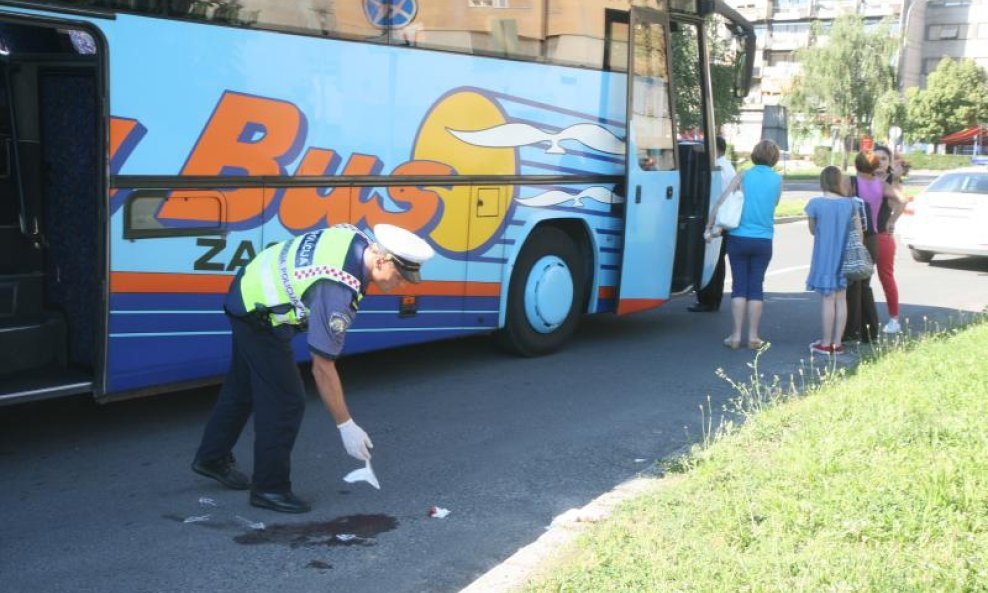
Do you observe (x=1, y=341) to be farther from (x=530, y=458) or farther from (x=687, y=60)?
(x=687, y=60)

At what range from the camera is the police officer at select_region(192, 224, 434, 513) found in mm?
4617

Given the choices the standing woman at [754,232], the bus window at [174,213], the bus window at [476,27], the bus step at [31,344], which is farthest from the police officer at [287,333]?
the standing woman at [754,232]

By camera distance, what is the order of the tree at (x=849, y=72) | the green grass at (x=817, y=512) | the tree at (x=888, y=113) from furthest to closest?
the tree at (x=849, y=72) < the tree at (x=888, y=113) < the green grass at (x=817, y=512)

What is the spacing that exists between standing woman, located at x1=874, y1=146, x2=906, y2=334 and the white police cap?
6.86 m

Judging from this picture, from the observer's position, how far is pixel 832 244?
9.51m

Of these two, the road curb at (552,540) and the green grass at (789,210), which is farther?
the green grass at (789,210)

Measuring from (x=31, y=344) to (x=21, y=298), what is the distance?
473 millimetres

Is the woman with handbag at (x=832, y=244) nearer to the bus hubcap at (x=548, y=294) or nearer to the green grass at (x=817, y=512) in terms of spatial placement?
the bus hubcap at (x=548, y=294)

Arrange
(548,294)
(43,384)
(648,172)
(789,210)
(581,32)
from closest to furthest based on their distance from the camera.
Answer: (43,384) → (581,32) → (548,294) → (648,172) → (789,210)

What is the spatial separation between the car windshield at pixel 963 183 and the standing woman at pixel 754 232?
28.9 feet

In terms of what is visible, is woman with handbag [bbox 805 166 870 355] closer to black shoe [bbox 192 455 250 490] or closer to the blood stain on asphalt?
the blood stain on asphalt

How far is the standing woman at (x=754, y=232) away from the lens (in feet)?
31.1

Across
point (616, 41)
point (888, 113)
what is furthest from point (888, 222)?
point (888, 113)

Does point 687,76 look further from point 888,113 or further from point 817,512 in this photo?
point 888,113
